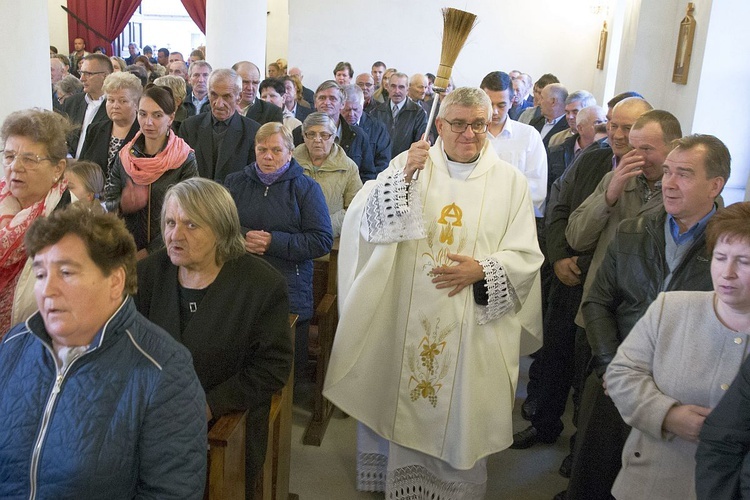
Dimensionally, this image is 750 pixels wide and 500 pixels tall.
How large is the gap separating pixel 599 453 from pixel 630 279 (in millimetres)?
615

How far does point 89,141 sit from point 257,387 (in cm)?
236

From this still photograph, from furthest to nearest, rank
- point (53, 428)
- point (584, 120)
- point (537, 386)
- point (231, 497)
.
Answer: point (584, 120) → point (537, 386) → point (231, 497) → point (53, 428)

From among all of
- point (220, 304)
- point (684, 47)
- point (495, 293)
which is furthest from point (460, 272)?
point (684, 47)

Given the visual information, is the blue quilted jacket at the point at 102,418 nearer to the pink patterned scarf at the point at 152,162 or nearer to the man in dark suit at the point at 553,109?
the pink patterned scarf at the point at 152,162

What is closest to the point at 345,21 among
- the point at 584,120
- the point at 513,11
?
the point at 513,11

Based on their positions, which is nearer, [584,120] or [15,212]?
→ [15,212]

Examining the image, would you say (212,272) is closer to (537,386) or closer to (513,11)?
(537,386)

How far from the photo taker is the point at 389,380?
3.29m

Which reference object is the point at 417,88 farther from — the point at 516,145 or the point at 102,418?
the point at 102,418

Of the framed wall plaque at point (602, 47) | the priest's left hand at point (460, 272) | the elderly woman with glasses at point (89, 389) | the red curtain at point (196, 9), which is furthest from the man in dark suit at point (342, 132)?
the red curtain at point (196, 9)

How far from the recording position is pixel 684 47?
6121mm

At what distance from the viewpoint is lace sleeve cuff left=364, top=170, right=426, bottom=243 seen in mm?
3008

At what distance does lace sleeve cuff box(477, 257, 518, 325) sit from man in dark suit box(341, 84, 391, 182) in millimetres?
3001

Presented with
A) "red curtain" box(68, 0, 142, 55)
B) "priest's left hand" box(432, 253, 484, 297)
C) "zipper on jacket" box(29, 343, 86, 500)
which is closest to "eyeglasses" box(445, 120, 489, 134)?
"priest's left hand" box(432, 253, 484, 297)
